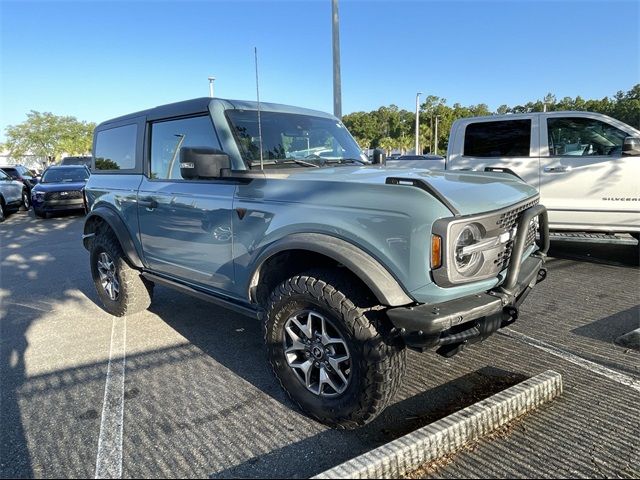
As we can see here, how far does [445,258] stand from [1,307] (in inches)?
207

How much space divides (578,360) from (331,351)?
210cm

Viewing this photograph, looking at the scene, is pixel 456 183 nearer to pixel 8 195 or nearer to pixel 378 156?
pixel 378 156

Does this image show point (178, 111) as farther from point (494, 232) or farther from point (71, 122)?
point (71, 122)

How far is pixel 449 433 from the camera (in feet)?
7.83

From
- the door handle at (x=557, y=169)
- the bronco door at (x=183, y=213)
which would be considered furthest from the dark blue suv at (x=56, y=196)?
the door handle at (x=557, y=169)

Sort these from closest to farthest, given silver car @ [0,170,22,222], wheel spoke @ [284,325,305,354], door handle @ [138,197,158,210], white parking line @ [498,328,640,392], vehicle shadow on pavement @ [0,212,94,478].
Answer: vehicle shadow on pavement @ [0,212,94,478] → wheel spoke @ [284,325,305,354] → white parking line @ [498,328,640,392] → door handle @ [138,197,158,210] → silver car @ [0,170,22,222]

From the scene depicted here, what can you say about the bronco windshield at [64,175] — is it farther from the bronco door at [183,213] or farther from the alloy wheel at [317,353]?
the alloy wheel at [317,353]

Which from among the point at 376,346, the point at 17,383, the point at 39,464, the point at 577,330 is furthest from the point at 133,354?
the point at 577,330

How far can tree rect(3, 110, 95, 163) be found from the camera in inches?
2199

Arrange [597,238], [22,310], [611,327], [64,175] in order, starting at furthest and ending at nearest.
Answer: [64,175] → [597,238] → [22,310] → [611,327]

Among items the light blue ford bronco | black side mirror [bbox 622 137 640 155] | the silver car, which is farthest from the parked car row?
black side mirror [bbox 622 137 640 155]

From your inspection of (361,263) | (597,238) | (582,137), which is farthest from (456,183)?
(597,238)

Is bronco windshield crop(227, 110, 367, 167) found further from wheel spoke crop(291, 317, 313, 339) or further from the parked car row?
the parked car row

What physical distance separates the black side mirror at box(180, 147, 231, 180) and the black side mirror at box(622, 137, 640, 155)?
5.35 m
